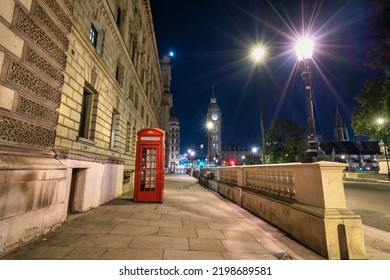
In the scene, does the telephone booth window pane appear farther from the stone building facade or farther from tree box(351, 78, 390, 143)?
tree box(351, 78, 390, 143)

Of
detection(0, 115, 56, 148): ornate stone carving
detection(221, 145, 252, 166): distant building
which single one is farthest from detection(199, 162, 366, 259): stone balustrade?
detection(221, 145, 252, 166): distant building

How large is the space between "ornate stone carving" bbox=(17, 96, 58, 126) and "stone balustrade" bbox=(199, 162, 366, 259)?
6.38 m

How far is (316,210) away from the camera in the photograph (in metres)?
4.12

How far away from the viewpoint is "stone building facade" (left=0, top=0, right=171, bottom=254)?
3.86 m

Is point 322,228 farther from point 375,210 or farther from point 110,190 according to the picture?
point 110,190

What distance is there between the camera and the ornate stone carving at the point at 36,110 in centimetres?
429

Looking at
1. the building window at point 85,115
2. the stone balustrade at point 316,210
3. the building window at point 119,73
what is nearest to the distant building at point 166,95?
the building window at point 119,73

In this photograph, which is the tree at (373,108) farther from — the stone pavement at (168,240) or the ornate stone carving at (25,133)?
the ornate stone carving at (25,133)

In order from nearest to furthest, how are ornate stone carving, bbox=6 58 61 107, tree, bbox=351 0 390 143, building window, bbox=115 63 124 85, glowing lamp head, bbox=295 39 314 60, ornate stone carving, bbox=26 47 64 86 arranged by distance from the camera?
ornate stone carving, bbox=6 58 61 107 < ornate stone carving, bbox=26 47 64 86 < glowing lamp head, bbox=295 39 314 60 < building window, bbox=115 63 124 85 < tree, bbox=351 0 390 143

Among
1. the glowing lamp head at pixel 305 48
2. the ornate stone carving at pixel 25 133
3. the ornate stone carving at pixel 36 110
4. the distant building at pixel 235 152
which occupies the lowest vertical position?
the ornate stone carving at pixel 25 133

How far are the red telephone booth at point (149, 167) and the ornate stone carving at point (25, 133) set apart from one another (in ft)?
13.5

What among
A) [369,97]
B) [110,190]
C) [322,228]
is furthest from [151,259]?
[369,97]

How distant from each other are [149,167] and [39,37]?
19.8 ft

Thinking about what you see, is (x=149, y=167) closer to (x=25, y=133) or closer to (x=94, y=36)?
(x=25, y=133)
